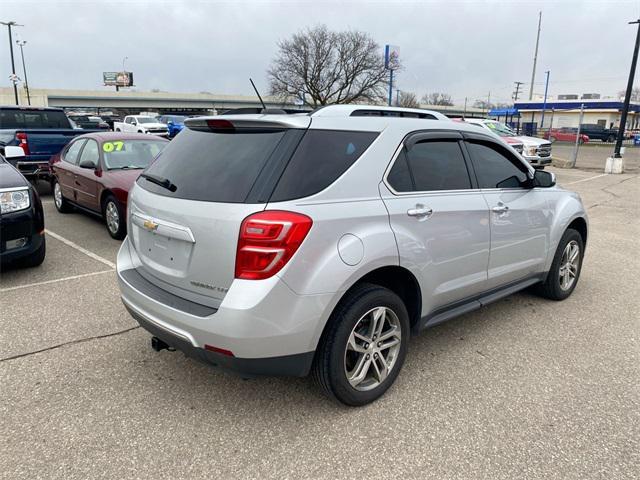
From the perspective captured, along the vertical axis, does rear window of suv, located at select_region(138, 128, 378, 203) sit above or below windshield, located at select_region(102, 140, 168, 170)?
above

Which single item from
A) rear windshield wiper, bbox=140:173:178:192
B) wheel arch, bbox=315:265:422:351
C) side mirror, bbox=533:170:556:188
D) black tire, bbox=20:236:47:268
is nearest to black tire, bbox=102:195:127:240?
black tire, bbox=20:236:47:268

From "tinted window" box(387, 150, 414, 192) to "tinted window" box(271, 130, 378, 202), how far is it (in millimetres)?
237

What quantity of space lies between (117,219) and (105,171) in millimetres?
857

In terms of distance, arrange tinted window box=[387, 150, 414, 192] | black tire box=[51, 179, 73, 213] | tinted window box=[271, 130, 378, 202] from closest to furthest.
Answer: tinted window box=[271, 130, 378, 202]
tinted window box=[387, 150, 414, 192]
black tire box=[51, 179, 73, 213]

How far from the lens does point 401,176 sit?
2.98 meters

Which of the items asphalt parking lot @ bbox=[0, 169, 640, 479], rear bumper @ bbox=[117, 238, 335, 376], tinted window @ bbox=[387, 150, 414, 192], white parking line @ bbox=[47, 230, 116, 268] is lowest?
white parking line @ bbox=[47, 230, 116, 268]

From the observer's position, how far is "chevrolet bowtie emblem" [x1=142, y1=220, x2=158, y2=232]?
282 centimetres

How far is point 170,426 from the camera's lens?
2691 millimetres

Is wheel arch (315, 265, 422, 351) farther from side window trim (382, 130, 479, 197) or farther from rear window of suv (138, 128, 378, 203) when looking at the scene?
rear window of suv (138, 128, 378, 203)

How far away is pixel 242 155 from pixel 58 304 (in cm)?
283

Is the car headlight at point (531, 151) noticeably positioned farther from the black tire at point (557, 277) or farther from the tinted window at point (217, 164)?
the tinted window at point (217, 164)

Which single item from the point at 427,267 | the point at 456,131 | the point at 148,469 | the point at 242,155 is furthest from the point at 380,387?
the point at 456,131

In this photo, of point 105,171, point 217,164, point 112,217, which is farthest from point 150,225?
point 105,171

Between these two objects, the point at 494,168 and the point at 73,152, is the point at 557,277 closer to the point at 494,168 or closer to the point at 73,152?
the point at 494,168
